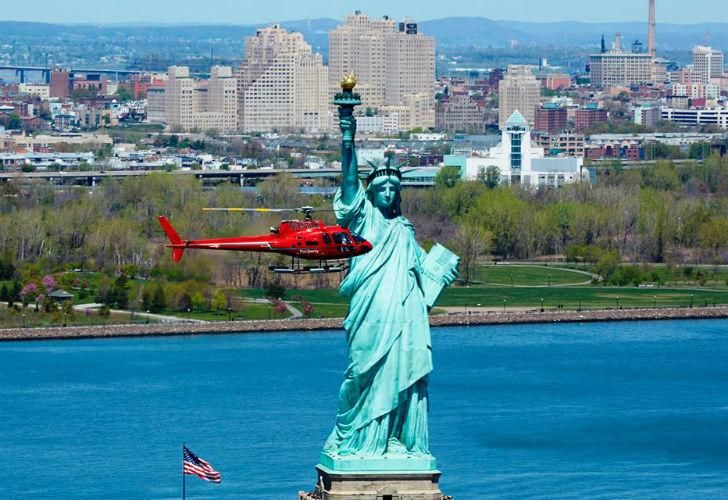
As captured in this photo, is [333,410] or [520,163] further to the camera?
[520,163]

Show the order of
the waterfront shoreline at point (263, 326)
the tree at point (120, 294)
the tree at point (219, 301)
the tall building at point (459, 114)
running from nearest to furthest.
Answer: the waterfront shoreline at point (263, 326) < the tree at point (219, 301) < the tree at point (120, 294) < the tall building at point (459, 114)

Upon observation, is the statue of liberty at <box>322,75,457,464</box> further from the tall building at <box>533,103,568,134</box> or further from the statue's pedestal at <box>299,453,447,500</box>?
the tall building at <box>533,103,568,134</box>

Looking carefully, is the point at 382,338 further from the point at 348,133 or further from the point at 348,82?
the point at 348,82

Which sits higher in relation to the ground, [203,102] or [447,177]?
[447,177]

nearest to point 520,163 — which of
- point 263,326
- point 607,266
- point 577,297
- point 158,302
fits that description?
point 607,266

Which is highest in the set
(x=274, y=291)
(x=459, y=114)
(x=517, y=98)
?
(x=274, y=291)

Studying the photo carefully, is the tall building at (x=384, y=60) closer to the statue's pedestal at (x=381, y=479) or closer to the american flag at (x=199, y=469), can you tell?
the american flag at (x=199, y=469)

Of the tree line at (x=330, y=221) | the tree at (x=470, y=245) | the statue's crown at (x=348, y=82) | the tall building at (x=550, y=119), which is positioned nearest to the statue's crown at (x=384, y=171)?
the statue's crown at (x=348, y=82)
